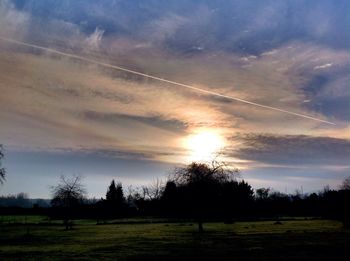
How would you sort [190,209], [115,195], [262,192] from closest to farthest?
1. [190,209]
2. [115,195]
3. [262,192]

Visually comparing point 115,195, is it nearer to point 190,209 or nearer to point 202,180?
point 190,209

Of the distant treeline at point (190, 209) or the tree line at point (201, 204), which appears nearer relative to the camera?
the tree line at point (201, 204)

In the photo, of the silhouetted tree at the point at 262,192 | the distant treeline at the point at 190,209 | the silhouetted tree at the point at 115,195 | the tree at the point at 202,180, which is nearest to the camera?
the tree at the point at 202,180

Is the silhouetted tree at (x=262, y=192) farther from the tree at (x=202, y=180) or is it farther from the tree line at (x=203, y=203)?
the tree at (x=202, y=180)

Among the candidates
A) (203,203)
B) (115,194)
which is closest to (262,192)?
(115,194)

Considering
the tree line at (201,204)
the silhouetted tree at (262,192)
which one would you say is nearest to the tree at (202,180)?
the tree line at (201,204)

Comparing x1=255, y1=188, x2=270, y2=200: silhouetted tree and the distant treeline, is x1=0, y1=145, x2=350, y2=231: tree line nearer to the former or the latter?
the distant treeline

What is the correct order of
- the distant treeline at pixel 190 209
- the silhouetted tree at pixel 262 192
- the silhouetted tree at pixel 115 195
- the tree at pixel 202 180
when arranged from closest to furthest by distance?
the tree at pixel 202 180 → the distant treeline at pixel 190 209 → the silhouetted tree at pixel 115 195 → the silhouetted tree at pixel 262 192

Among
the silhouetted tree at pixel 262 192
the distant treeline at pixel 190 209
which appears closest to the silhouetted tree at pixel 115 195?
the distant treeline at pixel 190 209

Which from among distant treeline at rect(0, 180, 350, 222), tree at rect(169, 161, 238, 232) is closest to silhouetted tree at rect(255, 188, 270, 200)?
distant treeline at rect(0, 180, 350, 222)

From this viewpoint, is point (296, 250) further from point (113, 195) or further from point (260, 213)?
point (113, 195)

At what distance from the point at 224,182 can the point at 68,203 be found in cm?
3680

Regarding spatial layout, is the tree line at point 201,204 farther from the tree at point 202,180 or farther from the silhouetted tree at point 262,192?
the silhouetted tree at point 262,192

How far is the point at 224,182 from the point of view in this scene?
200ft
